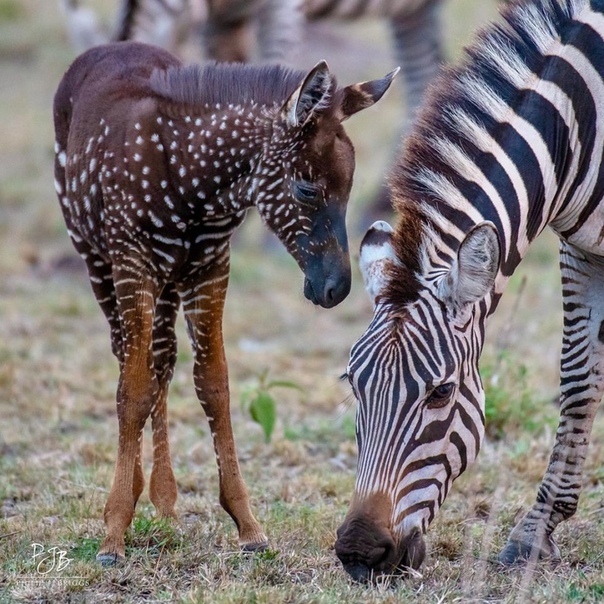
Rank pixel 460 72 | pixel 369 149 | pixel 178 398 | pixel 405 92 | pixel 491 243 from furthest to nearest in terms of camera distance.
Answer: pixel 369 149, pixel 405 92, pixel 178 398, pixel 460 72, pixel 491 243

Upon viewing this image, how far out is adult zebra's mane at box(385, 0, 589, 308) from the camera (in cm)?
435

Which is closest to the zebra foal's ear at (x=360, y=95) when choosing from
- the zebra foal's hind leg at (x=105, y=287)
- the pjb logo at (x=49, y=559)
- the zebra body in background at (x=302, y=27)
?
the zebra foal's hind leg at (x=105, y=287)

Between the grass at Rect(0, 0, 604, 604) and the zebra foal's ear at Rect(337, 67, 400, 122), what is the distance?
0.82 meters

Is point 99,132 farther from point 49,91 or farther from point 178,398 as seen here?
point 49,91

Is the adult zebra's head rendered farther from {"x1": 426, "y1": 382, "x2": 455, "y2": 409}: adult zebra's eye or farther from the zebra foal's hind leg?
the zebra foal's hind leg

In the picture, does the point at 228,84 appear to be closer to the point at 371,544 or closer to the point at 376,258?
the point at 376,258

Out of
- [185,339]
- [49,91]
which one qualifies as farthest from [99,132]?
[49,91]

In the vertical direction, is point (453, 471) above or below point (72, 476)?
above

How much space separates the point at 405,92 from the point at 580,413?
367 inches

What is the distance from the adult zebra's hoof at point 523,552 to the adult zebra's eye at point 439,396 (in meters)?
1.16

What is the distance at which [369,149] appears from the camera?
648 inches

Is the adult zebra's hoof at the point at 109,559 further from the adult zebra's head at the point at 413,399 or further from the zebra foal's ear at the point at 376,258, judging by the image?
the zebra foal's ear at the point at 376,258

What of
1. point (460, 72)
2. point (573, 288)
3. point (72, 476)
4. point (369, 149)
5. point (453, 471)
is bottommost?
point (72, 476)

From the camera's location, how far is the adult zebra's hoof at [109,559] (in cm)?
478
